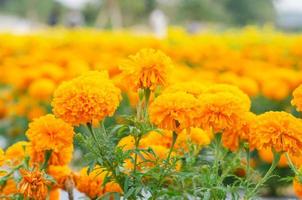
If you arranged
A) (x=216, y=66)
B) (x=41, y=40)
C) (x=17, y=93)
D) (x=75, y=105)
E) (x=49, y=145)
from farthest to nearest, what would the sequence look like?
1. (x=41, y=40)
2. (x=216, y=66)
3. (x=17, y=93)
4. (x=49, y=145)
5. (x=75, y=105)

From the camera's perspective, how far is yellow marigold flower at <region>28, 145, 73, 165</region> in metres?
2.06

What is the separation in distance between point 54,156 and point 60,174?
0.26 ft

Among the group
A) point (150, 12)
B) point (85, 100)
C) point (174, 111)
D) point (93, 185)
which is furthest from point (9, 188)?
point (150, 12)

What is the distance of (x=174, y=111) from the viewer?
182cm

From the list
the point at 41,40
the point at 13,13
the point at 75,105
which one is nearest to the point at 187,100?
the point at 75,105

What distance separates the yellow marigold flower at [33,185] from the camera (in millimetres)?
1858

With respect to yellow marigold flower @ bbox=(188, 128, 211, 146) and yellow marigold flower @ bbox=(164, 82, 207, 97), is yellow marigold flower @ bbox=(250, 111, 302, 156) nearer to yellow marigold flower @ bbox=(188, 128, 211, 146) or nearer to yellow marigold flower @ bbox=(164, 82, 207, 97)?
yellow marigold flower @ bbox=(164, 82, 207, 97)

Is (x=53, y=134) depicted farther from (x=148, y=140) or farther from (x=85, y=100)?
(x=148, y=140)

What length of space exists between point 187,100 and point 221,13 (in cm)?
3440

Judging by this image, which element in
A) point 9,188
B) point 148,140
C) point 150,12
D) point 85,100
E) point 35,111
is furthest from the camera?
point 150,12

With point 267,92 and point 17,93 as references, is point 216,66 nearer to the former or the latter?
point 267,92

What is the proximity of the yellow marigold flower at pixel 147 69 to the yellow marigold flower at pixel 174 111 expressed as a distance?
7 cm

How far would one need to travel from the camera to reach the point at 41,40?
25.1ft

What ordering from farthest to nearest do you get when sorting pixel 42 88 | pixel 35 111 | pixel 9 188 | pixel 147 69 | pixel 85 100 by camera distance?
pixel 35 111, pixel 42 88, pixel 9 188, pixel 147 69, pixel 85 100
